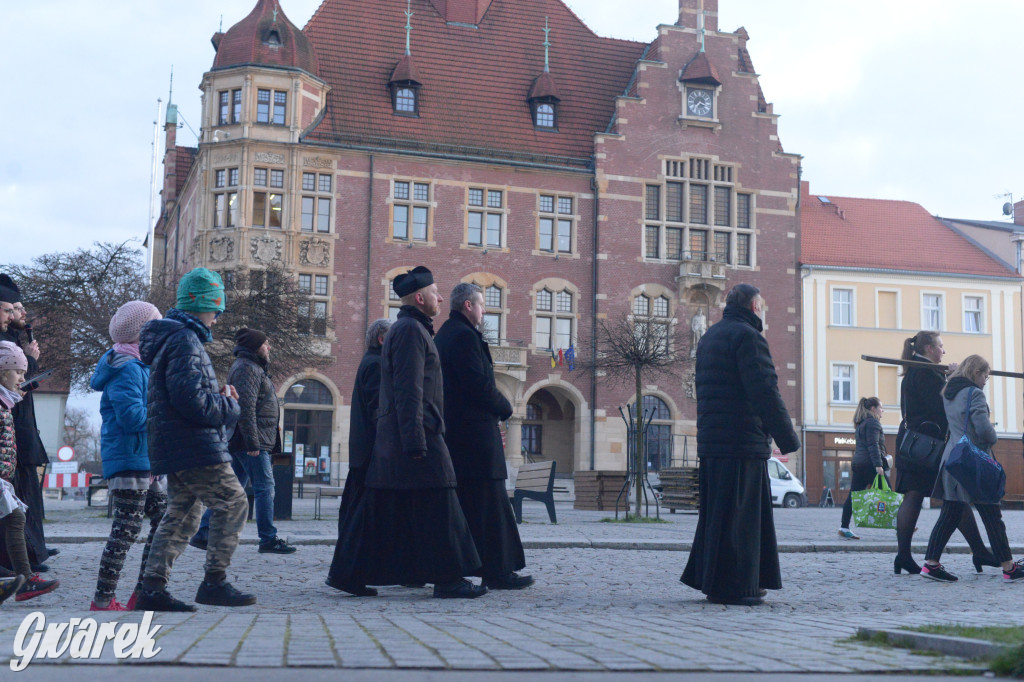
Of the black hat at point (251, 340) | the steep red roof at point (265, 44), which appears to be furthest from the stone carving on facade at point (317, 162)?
the black hat at point (251, 340)

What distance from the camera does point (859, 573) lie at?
33.2 feet

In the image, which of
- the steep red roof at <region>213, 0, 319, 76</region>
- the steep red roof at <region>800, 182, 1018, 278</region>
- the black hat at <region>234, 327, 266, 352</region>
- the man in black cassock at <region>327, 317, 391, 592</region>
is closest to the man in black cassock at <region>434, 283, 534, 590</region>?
the man in black cassock at <region>327, 317, 391, 592</region>

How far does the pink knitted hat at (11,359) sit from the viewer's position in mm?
7668

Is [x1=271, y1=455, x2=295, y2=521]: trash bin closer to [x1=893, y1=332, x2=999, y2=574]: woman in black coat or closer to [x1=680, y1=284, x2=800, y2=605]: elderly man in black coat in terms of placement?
[x1=893, y1=332, x2=999, y2=574]: woman in black coat

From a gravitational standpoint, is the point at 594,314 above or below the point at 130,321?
above

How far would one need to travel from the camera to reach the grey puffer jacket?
31.6 ft

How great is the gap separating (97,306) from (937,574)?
16822 mm

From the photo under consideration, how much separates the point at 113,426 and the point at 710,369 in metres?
3.72

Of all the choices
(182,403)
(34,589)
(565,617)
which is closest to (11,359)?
(34,589)

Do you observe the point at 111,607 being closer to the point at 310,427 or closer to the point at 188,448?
the point at 188,448

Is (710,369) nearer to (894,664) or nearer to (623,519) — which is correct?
(894,664)

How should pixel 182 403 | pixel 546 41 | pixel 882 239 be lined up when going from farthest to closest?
1. pixel 882 239
2. pixel 546 41
3. pixel 182 403

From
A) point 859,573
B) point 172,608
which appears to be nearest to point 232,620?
point 172,608

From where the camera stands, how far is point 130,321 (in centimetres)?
718
